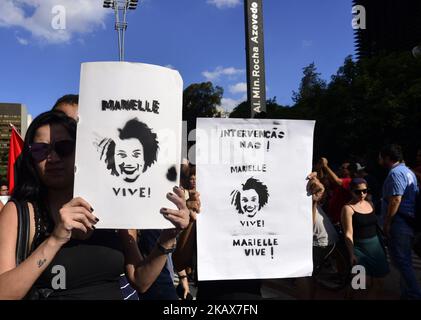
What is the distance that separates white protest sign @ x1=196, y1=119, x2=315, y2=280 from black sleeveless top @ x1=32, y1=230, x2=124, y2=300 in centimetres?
44

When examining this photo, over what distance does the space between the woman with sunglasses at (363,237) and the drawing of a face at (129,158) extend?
3.47 meters

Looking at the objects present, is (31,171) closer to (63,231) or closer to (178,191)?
(63,231)

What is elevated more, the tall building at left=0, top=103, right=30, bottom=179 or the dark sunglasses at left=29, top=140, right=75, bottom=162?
the tall building at left=0, top=103, right=30, bottom=179

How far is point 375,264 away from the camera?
470 centimetres

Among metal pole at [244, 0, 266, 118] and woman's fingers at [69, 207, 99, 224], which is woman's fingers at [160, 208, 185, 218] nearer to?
woman's fingers at [69, 207, 99, 224]

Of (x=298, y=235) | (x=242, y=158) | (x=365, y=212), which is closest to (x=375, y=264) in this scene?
(x=365, y=212)

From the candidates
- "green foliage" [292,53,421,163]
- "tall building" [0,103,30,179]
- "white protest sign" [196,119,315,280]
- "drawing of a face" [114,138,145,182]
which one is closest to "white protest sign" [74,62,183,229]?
"drawing of a face" [114,138,145,182]


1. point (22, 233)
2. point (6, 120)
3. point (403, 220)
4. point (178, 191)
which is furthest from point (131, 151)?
point (6, 120)

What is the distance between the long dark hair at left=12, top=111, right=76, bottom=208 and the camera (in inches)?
70.6

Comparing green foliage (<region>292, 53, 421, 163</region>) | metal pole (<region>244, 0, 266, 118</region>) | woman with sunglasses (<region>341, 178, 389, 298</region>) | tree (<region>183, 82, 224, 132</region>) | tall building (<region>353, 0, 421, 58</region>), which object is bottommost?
woman with sunglasses (<region>341, 178, 389, 298</region>)

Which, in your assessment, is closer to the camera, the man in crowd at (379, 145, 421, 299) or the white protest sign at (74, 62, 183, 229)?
the white protest sign at (74, 62, 183, 229)

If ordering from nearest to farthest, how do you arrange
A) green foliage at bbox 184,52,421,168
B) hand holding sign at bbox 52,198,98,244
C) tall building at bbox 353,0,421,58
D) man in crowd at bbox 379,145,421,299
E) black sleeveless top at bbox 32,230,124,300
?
hand holding sign at bbox 52,198,98,244
black sleeveless top at bbox 32,230,124,300
man in crowd at bbox 379,145,421,299
green foliage at bbox 184,52,421,168
tall building at bbox 353,0,421,58

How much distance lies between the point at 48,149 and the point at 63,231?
389 mm

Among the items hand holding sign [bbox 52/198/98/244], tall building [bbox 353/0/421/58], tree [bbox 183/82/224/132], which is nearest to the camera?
hand holding sign [bbox 52/198/98/244]
